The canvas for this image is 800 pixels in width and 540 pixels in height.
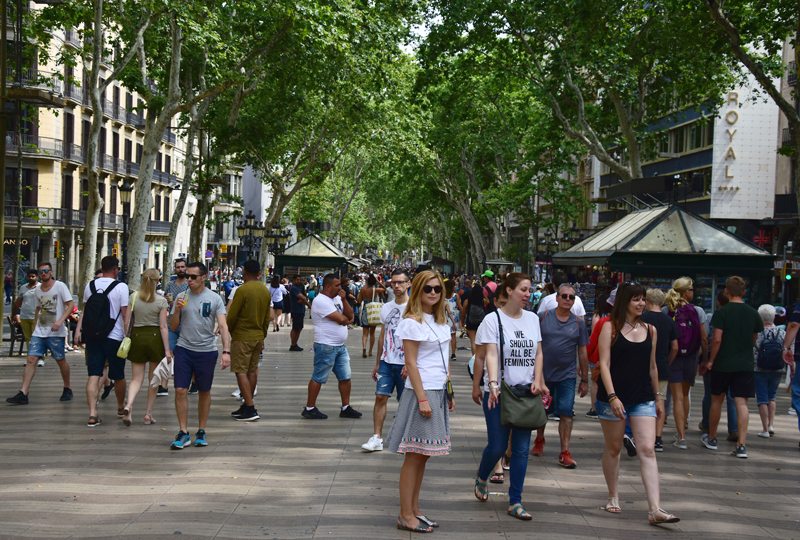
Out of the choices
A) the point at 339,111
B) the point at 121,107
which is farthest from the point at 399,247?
the point at 339,111

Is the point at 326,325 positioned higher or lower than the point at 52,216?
lower

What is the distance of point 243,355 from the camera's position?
888cm

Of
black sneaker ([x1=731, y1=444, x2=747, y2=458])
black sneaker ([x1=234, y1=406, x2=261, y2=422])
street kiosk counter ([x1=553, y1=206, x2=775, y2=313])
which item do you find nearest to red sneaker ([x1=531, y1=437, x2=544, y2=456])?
black sneaker ([x1=731, y1=444, x2=747, y2=458])

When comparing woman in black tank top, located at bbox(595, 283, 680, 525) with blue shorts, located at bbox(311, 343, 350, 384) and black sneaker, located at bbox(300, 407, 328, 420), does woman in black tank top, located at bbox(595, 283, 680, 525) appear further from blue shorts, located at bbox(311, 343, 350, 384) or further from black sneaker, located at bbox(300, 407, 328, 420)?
black sneaker, located at bbox(300, 407, 328, 420)

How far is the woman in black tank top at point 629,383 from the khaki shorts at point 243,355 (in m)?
4.39

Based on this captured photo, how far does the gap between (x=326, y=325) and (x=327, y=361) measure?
1.34ft

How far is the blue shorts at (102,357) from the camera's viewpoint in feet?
28.4

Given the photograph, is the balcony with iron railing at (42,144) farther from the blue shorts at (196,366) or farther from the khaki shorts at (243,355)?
the blue shorts at (196,366)

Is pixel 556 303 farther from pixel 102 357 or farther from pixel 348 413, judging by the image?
pixel 102 357

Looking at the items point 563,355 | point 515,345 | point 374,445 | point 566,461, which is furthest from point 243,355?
point 515,345

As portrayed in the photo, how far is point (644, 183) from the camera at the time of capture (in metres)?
17.4

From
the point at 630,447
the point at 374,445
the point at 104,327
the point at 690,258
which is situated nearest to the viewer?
the point at 374,445

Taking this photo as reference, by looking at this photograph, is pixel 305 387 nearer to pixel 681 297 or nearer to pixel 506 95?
pixel 681 297

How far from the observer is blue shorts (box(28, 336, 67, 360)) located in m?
9.78
